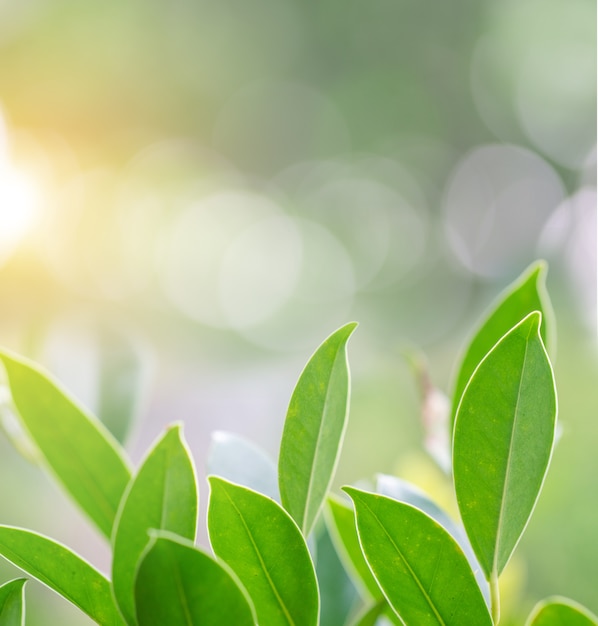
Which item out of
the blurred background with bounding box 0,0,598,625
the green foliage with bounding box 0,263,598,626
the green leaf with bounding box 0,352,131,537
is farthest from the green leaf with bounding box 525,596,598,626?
the blurred background with bounding box 0,0,598,625

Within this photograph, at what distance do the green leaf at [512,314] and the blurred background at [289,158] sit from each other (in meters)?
3.12

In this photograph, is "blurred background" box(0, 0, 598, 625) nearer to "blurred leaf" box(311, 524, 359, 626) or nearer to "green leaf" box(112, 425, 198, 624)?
"blurred leaf" box(311, 524, 359, 626)

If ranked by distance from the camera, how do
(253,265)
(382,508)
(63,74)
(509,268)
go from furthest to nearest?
(253,265) < (63,74) < (509,268) < (382,508)

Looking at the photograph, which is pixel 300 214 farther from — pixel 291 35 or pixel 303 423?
pixel 303 423

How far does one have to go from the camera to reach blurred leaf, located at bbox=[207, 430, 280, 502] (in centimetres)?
19

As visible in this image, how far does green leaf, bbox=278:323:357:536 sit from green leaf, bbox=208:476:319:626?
17 mm

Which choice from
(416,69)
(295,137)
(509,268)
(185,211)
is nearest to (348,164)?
(295,137)

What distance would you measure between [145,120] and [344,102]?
1319 mm

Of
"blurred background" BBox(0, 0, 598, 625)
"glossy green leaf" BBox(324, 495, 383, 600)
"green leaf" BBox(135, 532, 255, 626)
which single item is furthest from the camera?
"blurred background" BBox(0, 0, 598, 625)

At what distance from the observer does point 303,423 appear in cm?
15

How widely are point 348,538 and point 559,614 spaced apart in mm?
72

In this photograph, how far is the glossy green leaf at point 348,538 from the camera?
0.21 metres

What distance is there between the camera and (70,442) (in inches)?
7.1

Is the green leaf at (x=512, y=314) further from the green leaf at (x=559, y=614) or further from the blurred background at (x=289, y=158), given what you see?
the blurred background at (x=289, y=158)
